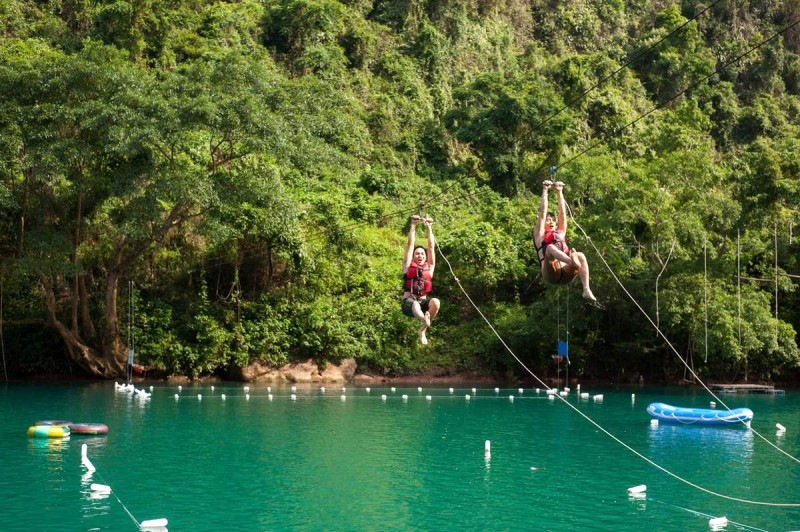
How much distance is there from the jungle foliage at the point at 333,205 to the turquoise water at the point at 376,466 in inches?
187

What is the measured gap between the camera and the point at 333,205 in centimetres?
3712

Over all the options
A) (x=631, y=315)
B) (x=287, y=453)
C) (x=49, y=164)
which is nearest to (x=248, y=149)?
(x=49, y=164)

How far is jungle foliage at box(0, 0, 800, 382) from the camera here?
94.8 feet

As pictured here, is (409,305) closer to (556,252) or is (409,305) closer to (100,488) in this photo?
(556,252)

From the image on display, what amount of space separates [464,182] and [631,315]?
1210cm

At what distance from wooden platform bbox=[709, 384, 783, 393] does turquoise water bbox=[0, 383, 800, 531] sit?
125 inches

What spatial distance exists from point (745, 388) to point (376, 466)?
1882cm

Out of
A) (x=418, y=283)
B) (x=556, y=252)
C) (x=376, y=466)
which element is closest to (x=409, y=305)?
(x=418, y=283)

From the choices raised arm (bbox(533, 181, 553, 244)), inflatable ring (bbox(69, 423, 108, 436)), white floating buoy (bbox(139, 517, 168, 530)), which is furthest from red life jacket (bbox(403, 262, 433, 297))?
inflatable ring (bbox(69, 423, 108, 436))

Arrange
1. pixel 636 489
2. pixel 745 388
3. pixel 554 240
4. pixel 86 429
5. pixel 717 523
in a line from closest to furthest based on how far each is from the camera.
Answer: pixel 554 240 < pixel 717 523 < pixel 636 489 < pixel 86 429 < pixel 745 388

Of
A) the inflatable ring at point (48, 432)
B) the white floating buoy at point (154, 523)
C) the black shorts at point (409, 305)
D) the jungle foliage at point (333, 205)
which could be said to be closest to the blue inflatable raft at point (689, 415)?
the jungle foliage at point (333, 205)

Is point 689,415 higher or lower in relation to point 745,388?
lower

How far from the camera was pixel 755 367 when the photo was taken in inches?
1399

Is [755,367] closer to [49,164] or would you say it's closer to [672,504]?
[672,504]
